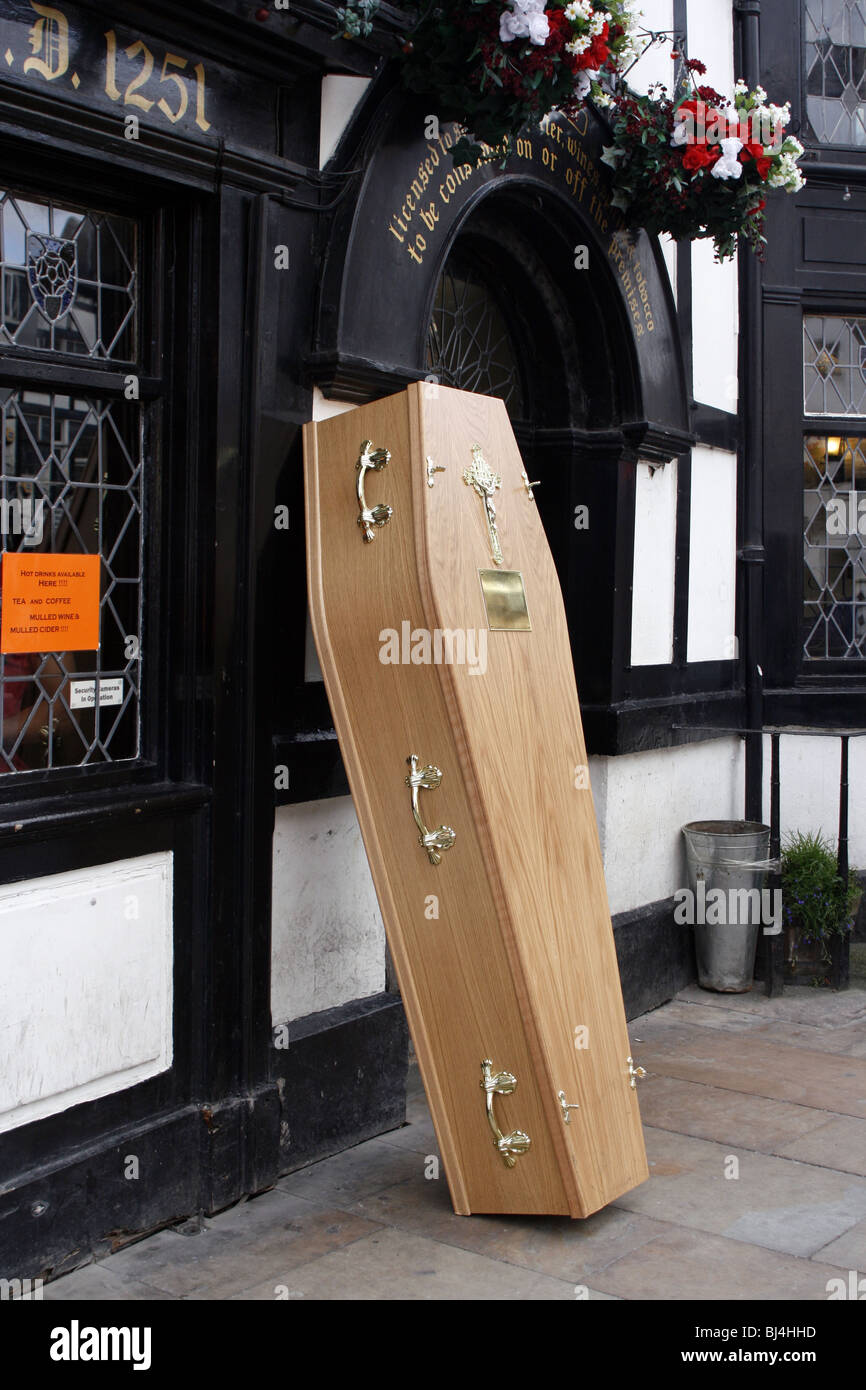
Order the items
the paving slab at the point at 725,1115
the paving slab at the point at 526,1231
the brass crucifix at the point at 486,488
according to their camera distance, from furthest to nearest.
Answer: the paving slab at the point at 725,1115, the brass crucifix at the point at 486,488, the paving slab at the point at 526,1231

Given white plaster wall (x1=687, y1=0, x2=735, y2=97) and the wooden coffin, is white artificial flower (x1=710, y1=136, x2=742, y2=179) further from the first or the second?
the wooden coffin

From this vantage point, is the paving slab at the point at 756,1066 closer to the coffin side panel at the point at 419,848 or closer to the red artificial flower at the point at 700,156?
the coffin side panel at the point at 419,848

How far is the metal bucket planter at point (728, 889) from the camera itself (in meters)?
6.23

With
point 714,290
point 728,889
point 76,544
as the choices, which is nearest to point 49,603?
point 76,544

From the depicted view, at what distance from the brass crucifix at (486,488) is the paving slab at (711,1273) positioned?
76.6 inches

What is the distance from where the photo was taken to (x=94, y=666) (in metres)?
3.77

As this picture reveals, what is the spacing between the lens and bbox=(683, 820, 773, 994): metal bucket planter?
20.4ft

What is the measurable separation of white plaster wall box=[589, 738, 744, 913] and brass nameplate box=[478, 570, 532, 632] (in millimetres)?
2046

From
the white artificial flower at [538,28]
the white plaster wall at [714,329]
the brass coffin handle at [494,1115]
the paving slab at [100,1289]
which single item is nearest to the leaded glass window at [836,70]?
the white plaster wall at [714,329]

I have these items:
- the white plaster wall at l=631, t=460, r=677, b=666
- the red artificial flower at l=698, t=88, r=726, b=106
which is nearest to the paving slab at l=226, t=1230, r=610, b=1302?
the white plaster wall at l=631, t=460, r=677, b=666

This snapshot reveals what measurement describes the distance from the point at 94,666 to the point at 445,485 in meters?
1.09

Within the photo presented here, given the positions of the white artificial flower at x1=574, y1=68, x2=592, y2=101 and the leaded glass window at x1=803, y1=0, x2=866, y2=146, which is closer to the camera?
the white artificial flower at x1=574, y1=68, x2=592, y2=101

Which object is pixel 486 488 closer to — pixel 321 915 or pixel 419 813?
pixel 419 813

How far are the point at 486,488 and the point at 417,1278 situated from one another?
2.14 m
